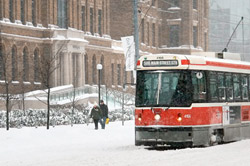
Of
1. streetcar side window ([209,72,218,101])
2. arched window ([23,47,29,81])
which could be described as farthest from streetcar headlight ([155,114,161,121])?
arched window ([23,47,29,81])

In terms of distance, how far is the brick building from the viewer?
2344 inches

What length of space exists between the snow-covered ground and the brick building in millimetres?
11715

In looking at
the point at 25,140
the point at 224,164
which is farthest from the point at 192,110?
the point at 25,140

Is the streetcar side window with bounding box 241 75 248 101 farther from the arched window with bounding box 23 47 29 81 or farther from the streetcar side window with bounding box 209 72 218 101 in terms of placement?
the arched window with bounding box 23 47 29 81

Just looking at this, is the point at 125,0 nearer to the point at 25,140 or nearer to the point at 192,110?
the point at 25,140

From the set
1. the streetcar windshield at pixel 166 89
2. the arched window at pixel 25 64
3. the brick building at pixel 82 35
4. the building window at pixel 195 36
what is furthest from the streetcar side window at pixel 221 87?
the building window at pixel 195 36

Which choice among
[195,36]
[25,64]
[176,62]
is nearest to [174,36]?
[195,36]

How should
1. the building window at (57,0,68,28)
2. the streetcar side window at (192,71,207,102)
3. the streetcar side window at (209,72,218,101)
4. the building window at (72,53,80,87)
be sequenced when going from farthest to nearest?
the building window at (57,0,68,28) → the building window at (72,53,80,87) → the streetcar side window at (209,72,218,101) → the streetcar side window at (192,71,207,102)

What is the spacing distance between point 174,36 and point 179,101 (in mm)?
72496

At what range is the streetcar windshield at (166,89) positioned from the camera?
23344 millimetres

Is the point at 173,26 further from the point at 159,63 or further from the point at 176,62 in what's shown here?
the point at 176,62

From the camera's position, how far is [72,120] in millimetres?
40062

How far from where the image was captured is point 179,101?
918 inches

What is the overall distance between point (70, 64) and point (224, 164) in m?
47.9
